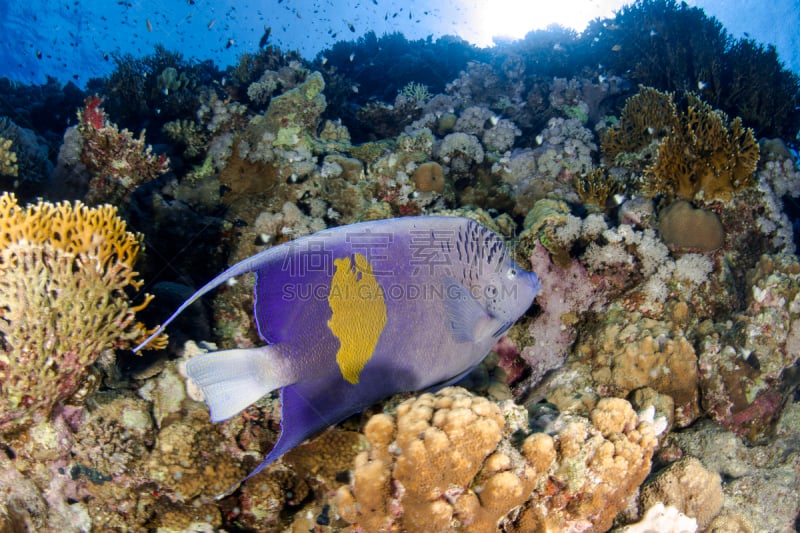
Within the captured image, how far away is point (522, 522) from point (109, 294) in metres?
2.34

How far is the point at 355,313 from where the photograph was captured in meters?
1.50

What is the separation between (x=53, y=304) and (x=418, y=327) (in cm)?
188

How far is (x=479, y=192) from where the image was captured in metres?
4.96

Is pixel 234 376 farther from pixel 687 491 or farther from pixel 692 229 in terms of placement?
pixel 692 229

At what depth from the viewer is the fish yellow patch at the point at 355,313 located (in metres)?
1.48

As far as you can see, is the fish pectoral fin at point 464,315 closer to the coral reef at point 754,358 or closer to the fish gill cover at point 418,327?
the fish gill cover at point 418,327

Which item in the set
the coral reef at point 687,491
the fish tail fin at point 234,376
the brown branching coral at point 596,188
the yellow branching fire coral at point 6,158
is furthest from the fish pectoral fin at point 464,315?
the yellow branching fire coral at point 6,158

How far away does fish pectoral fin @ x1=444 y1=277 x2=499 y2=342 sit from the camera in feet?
5.45

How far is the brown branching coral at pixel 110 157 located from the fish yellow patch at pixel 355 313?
3533mm

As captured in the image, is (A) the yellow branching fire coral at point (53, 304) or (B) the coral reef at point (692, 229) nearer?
(A) the yellow branching fire coral at point (53, 304)

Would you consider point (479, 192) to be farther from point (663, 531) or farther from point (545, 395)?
point (663, 531)

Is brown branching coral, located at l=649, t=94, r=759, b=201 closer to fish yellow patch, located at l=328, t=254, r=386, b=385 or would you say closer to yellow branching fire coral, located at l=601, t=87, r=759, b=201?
yellow branching fire coral, located at l=601, t=87, r=759, b=201

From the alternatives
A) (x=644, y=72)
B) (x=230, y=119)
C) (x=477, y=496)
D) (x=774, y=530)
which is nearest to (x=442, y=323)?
(x=477, y=496)

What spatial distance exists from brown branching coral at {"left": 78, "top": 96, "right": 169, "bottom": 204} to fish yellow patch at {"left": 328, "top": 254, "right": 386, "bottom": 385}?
3.53m
